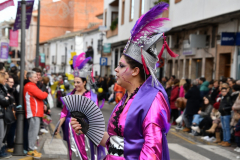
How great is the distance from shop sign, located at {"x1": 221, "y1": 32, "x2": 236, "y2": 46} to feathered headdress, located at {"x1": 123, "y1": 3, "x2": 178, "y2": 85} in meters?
13.3

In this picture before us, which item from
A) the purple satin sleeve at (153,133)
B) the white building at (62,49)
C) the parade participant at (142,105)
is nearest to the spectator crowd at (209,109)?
the parade participant at (142,105)

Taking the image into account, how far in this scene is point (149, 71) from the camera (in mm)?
2965

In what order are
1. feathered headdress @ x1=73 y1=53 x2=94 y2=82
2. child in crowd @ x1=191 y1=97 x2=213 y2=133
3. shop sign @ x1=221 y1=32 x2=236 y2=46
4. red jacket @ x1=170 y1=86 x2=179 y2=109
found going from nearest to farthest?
feathered headdress @ x1=73 y1=53 x2=94 y2=82 < child in crowd @ x1=191 y1=97 x2=213 y2=133 < red jacket @ x1=170 y1=86 x2=179 y2=109 < shop sign @ x1=221 y1=32 x2=236 y2=46

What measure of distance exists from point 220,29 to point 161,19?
15036mm

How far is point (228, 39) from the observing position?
15.8 meters

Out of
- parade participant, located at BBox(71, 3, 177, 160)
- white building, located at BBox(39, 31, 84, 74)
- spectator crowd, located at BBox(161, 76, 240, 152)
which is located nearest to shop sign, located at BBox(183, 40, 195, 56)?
spectator crowd, located at BBox(161, 76, 240, 152)

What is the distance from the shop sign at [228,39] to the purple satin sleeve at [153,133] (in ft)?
44.5

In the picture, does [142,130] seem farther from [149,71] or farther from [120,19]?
[120,19]

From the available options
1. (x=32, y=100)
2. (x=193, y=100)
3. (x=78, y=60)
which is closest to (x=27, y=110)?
(x=32, y=100)

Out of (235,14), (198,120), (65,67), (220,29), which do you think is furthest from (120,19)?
(65,67)

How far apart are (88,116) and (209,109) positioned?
9.22 metres

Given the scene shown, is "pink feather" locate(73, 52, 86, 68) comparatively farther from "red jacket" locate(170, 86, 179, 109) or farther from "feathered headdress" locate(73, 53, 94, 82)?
"red jacket" locate(170, 86, 179, 109)

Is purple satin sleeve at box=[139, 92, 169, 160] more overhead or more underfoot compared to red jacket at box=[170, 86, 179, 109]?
more overhead

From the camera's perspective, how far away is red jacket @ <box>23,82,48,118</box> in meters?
7.97
